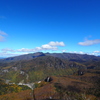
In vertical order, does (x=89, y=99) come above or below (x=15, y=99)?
above

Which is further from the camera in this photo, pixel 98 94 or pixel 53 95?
pixel 98 94

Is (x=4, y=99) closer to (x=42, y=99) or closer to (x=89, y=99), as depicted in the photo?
(x=42, y=99)

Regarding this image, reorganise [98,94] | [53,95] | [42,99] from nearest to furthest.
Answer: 1. [42,99]
2. [53,95]
3. [98,94]

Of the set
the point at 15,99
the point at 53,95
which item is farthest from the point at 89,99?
the point at 15,99

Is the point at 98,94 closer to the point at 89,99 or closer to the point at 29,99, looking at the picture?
the point at 89,99

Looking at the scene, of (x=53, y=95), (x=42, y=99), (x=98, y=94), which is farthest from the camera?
(x=98, y=94)

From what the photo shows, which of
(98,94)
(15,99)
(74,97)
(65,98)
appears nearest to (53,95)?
(65,98)

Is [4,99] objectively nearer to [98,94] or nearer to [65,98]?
[65,98]

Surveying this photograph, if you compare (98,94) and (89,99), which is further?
(98,94)
